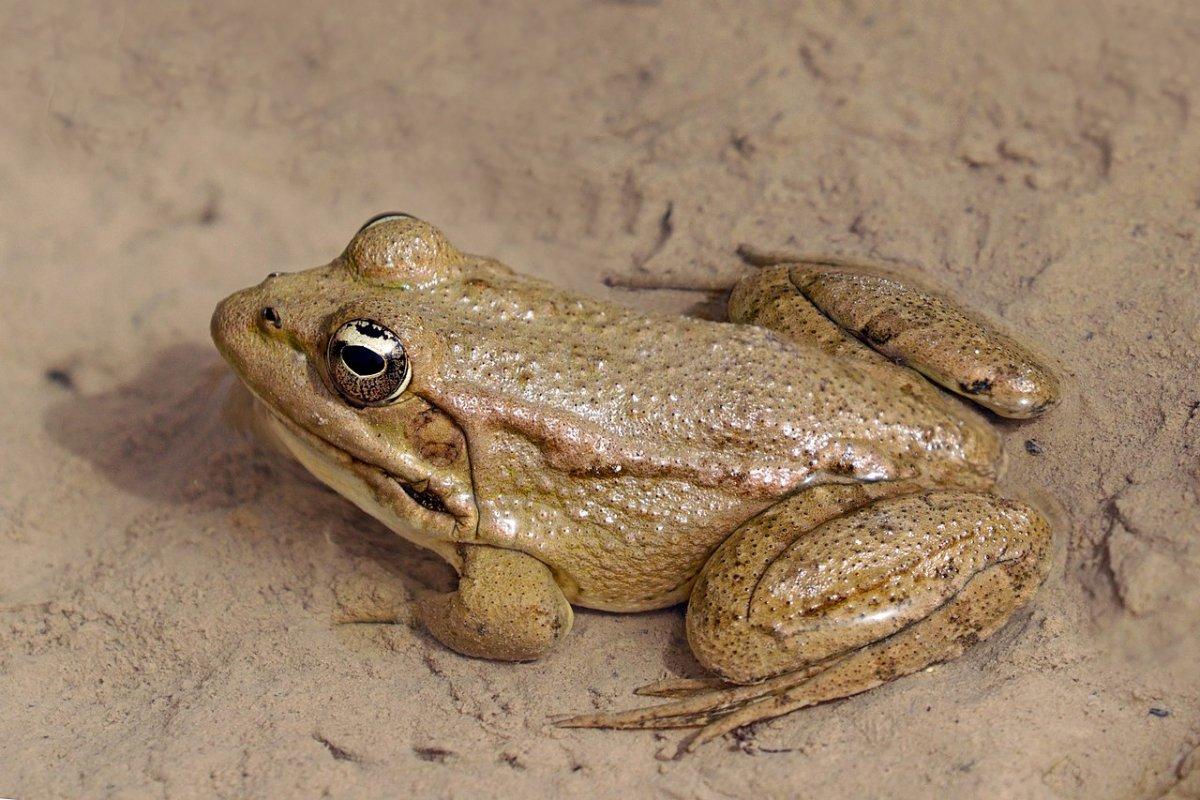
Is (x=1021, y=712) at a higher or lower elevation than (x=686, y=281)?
lower

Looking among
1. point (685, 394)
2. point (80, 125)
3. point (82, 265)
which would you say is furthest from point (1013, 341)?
point (80, 125)

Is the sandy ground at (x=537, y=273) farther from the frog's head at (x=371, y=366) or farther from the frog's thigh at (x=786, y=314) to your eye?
the frog's head at (x=371, y=366)

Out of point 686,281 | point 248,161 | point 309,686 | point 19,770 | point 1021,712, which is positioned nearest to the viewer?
point 1021,712

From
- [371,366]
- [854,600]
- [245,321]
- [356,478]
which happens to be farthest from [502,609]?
[245,321]

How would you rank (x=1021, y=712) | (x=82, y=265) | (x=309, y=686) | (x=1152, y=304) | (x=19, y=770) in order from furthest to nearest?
(x=82, y=265), (x=1152, y=304), (x=309, y=686), (x=19, y=770), (x=1021, y=712)

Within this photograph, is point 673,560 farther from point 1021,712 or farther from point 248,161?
point 248,161

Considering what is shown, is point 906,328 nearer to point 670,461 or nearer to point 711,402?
point 711,402

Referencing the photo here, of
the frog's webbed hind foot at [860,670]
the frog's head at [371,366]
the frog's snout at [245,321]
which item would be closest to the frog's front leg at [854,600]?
the frog's webbed hind foot at [860,670]

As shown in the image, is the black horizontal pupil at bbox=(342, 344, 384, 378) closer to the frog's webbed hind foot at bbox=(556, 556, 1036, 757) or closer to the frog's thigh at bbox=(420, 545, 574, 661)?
the frog's thigh at bbox=(420, 545, 574, 661)
